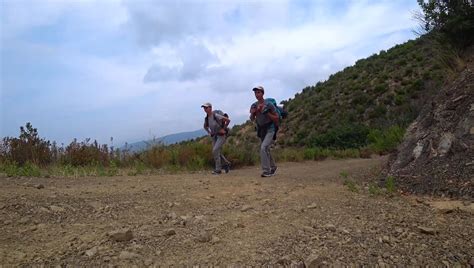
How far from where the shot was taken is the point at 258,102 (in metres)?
7.88

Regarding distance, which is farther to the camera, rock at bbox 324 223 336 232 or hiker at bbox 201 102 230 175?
hiker at bbox 201 102 230 175

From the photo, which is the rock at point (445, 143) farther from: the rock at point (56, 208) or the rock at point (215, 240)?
the rock at point (56, 208)

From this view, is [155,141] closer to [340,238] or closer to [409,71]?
[340,238]

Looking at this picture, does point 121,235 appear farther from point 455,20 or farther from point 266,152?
point 455,20

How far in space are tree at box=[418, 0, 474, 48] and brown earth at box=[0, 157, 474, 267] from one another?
523 centimetres

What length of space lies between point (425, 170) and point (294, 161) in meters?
6.67

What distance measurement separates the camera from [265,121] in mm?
7906

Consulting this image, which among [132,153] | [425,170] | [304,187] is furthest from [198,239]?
[132,153]

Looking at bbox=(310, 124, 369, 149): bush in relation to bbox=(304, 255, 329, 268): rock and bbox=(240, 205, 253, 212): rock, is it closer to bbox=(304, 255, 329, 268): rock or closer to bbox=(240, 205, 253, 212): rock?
bbox=(240, 205, 253, 212): rock

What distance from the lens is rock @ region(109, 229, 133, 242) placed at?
350 cm

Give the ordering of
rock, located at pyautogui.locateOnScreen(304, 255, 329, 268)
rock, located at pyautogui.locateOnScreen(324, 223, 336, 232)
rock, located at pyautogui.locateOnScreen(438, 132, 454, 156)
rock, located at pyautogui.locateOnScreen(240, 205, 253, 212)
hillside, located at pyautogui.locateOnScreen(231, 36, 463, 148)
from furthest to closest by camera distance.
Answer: hillside, located at pyautogui.locateOnScreen(231, 36, 463, 148) < rock, located at pyautogui.locateOnScreen(438, 132, 454, 156) < rock, located at pyautogui.locateOnScreen(240, 205, 253, 212) < rock, located at pyautogui.locateOnScreen(324, 223, 336, 232) < rock, located at pyautogui.locateOnScreen(304, 255, 329, 268)

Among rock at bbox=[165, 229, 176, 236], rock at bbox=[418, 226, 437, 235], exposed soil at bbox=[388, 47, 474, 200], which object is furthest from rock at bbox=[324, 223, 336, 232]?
exposed soil at bbox=[388, 47, 474, 200]

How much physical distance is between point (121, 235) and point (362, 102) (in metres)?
22.5

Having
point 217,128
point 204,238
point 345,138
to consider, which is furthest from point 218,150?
point 345,138
